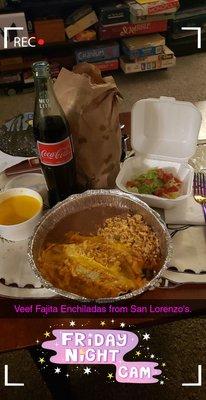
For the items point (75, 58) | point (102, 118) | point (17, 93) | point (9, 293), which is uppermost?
point (75, 58)

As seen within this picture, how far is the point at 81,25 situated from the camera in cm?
230

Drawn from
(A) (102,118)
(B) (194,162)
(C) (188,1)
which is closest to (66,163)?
(A) (102,118)

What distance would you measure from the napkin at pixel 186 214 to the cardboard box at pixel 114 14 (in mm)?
1794

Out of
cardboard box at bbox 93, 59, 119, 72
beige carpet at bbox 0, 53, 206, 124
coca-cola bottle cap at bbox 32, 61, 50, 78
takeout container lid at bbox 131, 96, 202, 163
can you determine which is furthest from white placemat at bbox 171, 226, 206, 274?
cardboard box at bbox 93, 59, 119, 72

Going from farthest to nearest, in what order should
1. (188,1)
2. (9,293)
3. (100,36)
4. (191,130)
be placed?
1. (188,1)
2. (100,36)
3. (191,130)
4. (9,293)

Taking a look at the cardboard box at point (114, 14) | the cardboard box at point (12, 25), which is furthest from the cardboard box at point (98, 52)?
the cardboard box at point (12, 25)

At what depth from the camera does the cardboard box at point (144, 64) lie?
2.41m

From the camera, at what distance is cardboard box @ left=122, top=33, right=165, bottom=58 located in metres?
2.33

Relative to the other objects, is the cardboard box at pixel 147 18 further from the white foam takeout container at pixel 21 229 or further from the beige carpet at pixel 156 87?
the white foam takeout container at pixel 21 229

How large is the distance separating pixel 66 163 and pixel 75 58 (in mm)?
1861

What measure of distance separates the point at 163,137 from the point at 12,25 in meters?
1.61

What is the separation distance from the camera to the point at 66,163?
79 cm

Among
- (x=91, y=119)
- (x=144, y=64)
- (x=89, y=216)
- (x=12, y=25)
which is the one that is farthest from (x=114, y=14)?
(x=89, y=216)

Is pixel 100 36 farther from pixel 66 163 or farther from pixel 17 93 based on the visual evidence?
pixel 66 163
